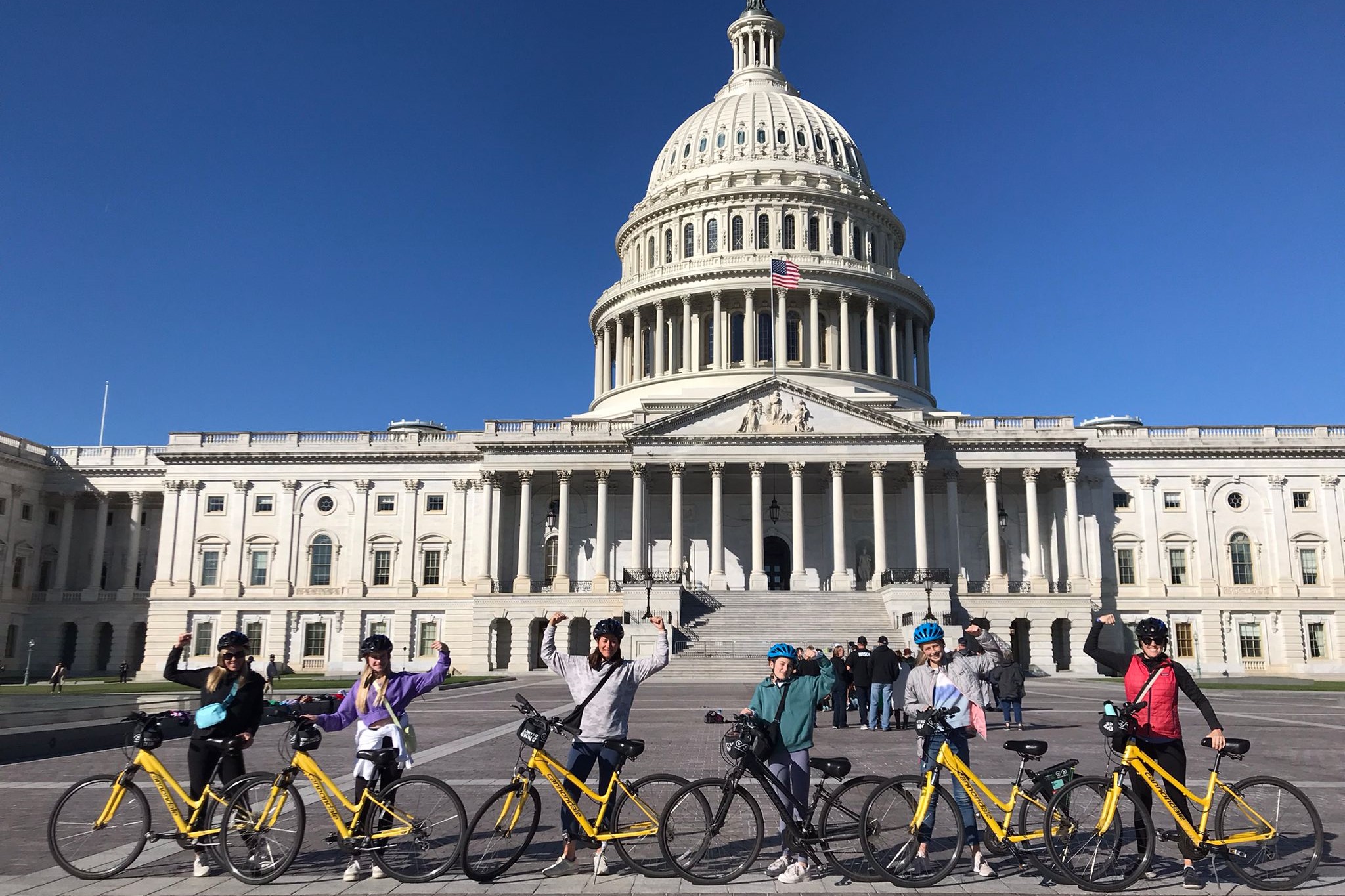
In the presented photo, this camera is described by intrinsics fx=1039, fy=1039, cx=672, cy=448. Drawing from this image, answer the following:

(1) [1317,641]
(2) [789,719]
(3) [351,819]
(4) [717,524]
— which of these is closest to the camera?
(3) [351,819]

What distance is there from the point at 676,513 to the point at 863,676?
3630cm

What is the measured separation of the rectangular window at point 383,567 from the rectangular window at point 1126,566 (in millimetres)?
45446

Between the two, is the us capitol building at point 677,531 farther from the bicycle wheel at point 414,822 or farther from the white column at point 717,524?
the bicycle wheel at point 414,822

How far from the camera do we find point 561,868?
9.60 metres

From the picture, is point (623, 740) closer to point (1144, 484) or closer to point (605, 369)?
point (1144, 484)

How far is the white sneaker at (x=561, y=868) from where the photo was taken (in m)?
9.56

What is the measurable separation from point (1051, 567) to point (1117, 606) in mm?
4304

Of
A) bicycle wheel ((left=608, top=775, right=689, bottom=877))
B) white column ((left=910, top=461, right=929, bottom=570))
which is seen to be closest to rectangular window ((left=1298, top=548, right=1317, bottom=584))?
white column ((left=910, top=461, right=929, bottom=570))

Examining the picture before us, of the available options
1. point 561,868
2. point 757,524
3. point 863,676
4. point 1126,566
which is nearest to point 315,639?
point 757,524

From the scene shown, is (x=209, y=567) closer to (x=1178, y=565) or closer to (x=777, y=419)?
(x=777, y=419)

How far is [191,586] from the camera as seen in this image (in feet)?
216

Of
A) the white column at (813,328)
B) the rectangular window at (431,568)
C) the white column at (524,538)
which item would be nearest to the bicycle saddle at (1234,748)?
the white column at (524,538)

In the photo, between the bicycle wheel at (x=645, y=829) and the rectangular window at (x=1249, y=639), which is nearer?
the bicycle wheel at (x=645, y=829)

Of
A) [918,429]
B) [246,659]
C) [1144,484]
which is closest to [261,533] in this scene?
[918,429]
